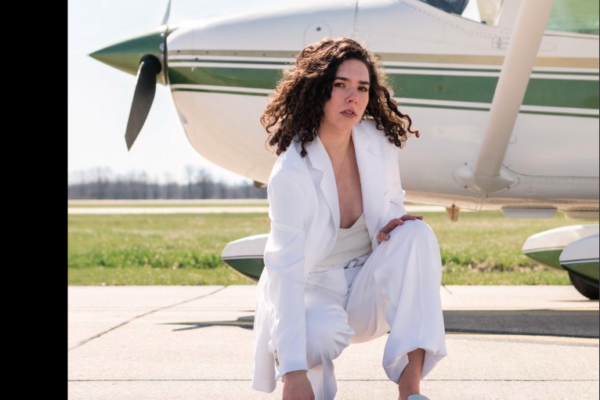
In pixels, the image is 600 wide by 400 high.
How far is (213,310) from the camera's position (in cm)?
541

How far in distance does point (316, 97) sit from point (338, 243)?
1.47ft

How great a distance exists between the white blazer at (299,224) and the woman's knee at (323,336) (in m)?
0.07

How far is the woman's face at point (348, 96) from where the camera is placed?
2.18 meters

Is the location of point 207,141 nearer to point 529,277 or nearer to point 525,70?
point 525,70

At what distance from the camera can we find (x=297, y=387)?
6.21 feet

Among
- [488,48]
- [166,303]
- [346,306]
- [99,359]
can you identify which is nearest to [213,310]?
[166,303]

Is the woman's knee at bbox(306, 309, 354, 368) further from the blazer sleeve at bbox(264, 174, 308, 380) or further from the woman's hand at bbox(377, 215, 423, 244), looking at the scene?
the woman's hand at bbox(377, 215, 423, 244)

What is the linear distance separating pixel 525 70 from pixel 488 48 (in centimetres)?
69

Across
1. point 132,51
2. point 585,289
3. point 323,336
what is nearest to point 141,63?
point 132,51

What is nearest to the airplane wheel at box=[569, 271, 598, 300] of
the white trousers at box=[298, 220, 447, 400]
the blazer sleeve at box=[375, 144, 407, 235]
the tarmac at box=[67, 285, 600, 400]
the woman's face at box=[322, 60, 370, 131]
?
the tarmac at box=[67, 285, 600, 400]

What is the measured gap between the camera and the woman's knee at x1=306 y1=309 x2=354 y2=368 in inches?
81.0

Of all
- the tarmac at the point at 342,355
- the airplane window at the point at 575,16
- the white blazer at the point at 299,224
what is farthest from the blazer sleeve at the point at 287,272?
the airplane window at the point at 575,16

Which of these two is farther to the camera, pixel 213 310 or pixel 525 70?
pixel 213 310

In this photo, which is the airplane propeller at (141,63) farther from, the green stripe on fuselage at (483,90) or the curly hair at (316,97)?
the curly hair at (316,97)
